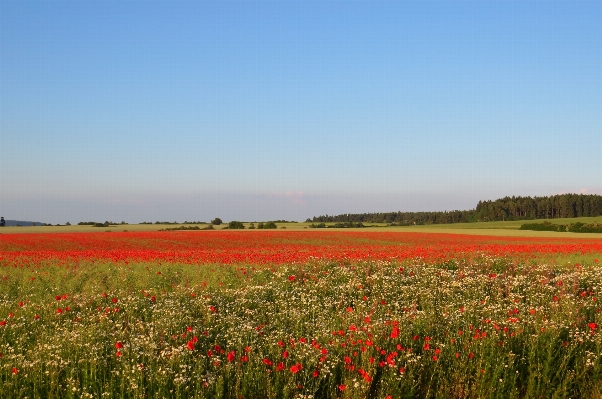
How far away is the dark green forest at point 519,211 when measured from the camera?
132625 mm

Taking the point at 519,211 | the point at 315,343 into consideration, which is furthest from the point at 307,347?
the point at 519,211

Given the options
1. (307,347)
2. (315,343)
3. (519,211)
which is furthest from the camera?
(519,211)

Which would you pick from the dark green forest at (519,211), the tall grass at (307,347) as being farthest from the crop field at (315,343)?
the dark green forest at (519,211)

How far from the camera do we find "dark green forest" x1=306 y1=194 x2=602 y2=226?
13262cm

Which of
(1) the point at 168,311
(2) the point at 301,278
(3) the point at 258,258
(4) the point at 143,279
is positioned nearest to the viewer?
(1) the point at 168,311

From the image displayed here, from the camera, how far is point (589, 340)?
28.2ft

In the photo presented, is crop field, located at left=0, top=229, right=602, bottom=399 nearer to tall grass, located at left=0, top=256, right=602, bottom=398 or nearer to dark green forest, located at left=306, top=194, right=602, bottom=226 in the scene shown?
tall grass, located at left=0, top=256, right=602, bottom=398

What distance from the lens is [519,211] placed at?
451 ft

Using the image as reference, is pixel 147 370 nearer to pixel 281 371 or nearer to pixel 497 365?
pixel 281 371

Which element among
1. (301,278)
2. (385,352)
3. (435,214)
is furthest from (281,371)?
(435,214)

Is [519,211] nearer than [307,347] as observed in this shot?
No

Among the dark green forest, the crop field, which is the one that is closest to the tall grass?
the crop field

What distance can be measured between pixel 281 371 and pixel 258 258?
1235 centimetres

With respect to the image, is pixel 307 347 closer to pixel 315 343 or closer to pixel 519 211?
pixel 315 343
